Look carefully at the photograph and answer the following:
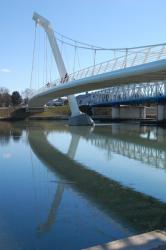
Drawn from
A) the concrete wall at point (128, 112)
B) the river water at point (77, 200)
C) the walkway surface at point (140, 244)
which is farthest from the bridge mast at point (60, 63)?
the walkway surface at point (140, 244)

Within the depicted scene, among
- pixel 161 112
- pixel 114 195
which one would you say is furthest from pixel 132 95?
pixel 114 195

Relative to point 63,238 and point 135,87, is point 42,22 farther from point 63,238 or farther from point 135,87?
point 63,238

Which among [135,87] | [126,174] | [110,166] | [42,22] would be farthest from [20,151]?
[135,87]

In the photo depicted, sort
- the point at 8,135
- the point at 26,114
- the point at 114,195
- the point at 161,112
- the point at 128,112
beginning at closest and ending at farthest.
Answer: the point at 114,195 → the point at 8,135 → the point at 161,112 → the point at 26,114 → the point at 128,112

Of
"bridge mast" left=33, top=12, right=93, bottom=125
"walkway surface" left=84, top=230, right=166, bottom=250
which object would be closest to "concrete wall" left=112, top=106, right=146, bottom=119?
"bridge mast" left=33, top=12, right=93, bottom=125

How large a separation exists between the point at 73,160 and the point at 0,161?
12.4 feet

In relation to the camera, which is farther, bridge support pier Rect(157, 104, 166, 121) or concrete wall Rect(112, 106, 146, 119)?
concrete wall Rect(112, 106, 146, 119)

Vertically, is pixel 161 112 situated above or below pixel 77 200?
above

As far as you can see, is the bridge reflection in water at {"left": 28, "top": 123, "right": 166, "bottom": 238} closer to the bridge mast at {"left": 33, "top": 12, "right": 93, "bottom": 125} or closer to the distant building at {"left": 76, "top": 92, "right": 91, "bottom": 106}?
the bridge mast at {"left": 33, "top": 12, "right": 93, "bottom": 125}

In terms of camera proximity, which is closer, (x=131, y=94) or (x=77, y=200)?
(x=77, y=200)

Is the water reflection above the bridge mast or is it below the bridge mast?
below

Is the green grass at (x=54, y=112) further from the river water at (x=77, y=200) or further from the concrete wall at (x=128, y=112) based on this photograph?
the river water at (x=77, y=200)

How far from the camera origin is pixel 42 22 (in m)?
57.5

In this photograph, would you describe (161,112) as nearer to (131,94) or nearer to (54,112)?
(131,94)
